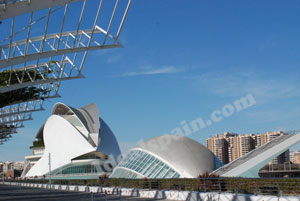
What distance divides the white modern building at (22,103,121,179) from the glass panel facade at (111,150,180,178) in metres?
30.3

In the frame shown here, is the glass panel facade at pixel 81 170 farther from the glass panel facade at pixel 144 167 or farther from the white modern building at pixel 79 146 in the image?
the glass panel facade at pixel 144 167

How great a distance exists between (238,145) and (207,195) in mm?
113643

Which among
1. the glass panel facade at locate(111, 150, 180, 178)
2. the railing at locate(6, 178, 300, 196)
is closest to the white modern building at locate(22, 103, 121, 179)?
the glass panel facade at locate(111, 150, 180, 178)

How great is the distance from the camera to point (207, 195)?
20250 mm

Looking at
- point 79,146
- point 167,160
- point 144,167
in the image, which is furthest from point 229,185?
point 79,146

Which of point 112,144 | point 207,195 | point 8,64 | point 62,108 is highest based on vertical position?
point 62,108

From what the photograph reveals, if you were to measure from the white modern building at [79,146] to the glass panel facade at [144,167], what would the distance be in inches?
1195

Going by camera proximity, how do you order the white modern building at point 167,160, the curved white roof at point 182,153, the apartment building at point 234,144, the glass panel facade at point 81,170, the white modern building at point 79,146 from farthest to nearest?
the apartment building at point 234,144 → the glass panel facade at point 81,170 → the white modern building at point 79,146 → the curved white roof at point 182,153 → the white modern building at point 167,160

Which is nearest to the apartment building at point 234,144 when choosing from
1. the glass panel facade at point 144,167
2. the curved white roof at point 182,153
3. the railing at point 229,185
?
the curved white roof at point 182,153

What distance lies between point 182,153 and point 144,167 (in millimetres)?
3286

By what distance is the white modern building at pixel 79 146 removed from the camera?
67.1 meters

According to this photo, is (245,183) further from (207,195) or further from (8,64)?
(8,64)

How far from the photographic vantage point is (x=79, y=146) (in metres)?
67.2

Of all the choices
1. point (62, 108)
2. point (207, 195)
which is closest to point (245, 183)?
point (207, 195)
